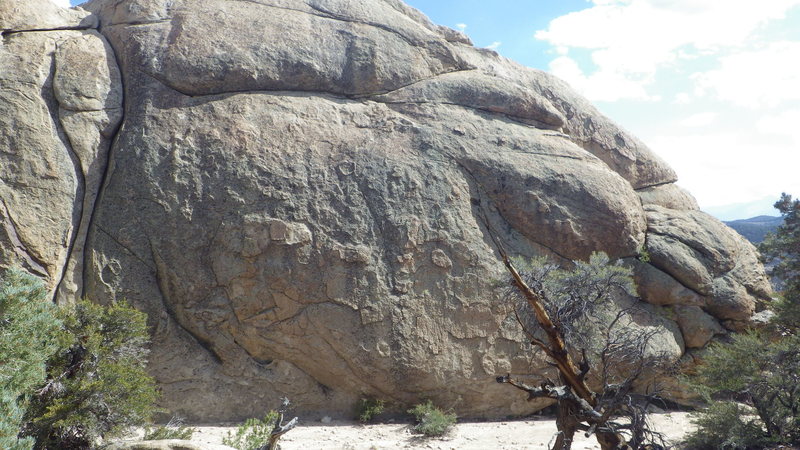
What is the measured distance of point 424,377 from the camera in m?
9.55

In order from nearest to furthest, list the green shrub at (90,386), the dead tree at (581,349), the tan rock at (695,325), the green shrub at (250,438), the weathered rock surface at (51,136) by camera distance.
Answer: the green shrub at (90,386) < the dead tree at (581,349) < the green shrub at (250,438) < the weathered rock surface at (51,136) < the tan rock at (695,325)

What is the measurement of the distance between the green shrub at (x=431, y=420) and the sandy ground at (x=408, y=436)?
114 mm

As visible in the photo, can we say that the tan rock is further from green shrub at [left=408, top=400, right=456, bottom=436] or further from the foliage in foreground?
green shrub at [left=408, top=400, right=456, bottom=436]

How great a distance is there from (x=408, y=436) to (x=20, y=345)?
17.7ft

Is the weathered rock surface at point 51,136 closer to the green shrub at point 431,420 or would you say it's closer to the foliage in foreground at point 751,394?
the green shrub at point 431,420

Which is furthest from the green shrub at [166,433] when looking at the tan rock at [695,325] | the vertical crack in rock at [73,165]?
the tan rock at [695,325]

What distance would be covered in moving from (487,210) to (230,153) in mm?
4643

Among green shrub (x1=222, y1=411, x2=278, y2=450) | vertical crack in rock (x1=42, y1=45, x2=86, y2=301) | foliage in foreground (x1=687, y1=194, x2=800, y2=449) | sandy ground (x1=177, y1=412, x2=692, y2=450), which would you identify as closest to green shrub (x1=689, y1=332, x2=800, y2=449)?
foliage in foreground (x1=687, y1=194, x2=800, y2=449)

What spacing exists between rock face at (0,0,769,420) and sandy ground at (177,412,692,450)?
1.42ft

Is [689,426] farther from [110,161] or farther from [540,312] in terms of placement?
[110,161]

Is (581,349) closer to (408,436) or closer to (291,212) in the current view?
(408,436)

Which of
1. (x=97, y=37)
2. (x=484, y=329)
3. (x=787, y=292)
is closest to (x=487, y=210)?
(x=484, y=329)

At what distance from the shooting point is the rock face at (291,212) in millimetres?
9359

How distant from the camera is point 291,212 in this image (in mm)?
9758
